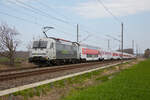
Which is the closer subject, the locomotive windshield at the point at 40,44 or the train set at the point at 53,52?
the train set at the point at 53,52

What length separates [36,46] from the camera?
21.2 meters

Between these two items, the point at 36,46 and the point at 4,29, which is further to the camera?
the point at 4,29

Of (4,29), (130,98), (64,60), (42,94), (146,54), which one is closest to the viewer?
(130,98)

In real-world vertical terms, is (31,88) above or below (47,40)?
below

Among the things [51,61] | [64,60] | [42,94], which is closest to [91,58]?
[64,60]

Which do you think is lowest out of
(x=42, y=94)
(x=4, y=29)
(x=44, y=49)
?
(x=42, y=94)

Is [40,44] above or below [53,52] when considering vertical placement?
above

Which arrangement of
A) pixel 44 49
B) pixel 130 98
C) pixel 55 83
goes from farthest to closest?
1. pixel 44 49
2. pixel 55 83
3. pixel 130 98

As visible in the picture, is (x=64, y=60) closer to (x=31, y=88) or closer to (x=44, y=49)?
(x=44, y=49)

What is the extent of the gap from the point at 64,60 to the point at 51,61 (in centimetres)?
288

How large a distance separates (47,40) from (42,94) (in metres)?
13.5

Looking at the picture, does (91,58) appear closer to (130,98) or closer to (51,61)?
(51,61)

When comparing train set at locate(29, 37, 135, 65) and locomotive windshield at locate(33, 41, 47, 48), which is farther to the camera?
locomotive windshield at locate(33, 41, 47, 48)

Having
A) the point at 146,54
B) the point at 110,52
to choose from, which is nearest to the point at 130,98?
the point at 110,52
